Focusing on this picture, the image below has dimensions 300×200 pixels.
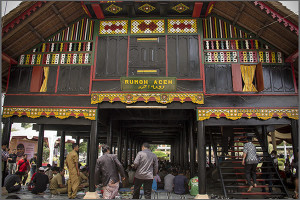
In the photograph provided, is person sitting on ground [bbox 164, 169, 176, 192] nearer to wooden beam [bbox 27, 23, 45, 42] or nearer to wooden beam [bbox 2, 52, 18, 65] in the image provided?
wooden beam [bbox 27, 23, 45, 42]

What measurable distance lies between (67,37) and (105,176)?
26.2 feet

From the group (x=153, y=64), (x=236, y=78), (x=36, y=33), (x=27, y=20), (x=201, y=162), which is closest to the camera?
(x=201, y=162)

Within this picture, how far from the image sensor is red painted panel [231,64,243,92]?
10406 millimetres

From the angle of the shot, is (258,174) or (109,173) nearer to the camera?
(109,173)

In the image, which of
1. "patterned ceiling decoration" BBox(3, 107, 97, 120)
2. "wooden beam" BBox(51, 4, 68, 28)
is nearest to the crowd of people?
"patterned ceiling decoration" BBox(3, 107, 97, 120)

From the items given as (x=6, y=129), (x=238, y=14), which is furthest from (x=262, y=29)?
(x=6, y=129)

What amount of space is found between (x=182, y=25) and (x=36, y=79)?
7.51m

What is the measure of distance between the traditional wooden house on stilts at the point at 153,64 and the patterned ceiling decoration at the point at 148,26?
49mm

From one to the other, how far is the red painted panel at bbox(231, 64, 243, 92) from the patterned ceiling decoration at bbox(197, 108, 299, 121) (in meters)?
0.95

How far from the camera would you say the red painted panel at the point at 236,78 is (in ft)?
34.1

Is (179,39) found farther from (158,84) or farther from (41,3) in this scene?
(41,3)

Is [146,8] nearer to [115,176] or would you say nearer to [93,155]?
[93,155]

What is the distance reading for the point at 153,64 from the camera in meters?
10.8

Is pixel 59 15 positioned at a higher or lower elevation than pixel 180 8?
lower
